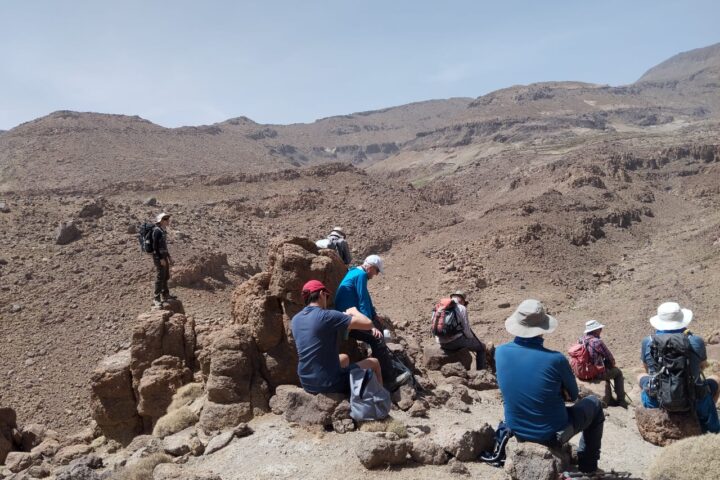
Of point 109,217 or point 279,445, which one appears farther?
point 109,217

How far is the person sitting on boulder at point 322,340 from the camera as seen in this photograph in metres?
6.33

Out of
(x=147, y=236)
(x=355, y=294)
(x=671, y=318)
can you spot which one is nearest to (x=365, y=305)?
(x=355, y=294)

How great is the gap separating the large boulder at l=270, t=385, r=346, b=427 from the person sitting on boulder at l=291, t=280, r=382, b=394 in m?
0.10

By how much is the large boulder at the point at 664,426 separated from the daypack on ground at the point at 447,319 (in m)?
2.98

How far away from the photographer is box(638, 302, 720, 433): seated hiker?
5996 mm

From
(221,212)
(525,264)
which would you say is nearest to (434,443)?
(525,264)

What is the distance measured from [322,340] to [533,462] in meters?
2.45

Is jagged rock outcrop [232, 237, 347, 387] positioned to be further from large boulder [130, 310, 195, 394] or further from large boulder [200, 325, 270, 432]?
large boulder [130, 310, 195, 394]

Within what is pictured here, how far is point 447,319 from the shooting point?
30.5 feet

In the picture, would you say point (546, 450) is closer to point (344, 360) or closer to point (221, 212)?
point (344, 360)

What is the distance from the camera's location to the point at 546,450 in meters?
5.14

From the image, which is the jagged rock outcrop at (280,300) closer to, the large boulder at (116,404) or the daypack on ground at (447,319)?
the daypack on ground at (447,319)

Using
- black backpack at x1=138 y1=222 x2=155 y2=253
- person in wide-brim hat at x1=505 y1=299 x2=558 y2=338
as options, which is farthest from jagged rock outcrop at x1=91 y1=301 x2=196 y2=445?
person in wide-brim hat at x1=505 y1=299 x2=558 y2=338

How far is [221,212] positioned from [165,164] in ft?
101
